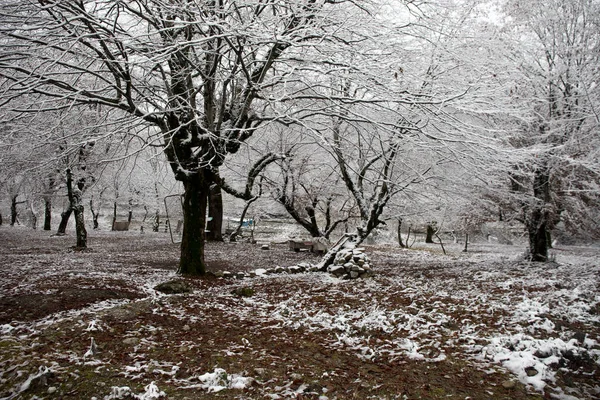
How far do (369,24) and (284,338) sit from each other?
4366mm

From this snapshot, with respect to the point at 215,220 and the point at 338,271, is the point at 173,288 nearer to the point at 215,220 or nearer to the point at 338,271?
the point at 338,271

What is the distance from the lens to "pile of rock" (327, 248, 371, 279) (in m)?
8.10

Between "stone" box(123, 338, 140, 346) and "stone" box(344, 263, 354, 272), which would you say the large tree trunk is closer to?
"stone" box(344, 263, 354, 272)

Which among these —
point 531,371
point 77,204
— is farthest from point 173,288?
point 77,204

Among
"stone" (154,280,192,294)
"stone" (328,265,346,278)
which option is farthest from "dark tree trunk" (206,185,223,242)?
"stone" (154,280,192,294)

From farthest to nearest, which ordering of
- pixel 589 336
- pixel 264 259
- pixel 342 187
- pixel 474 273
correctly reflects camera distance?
pixel 342 187, pixel 264 259, pixel 474 273, pixel 589 336

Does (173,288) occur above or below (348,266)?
below

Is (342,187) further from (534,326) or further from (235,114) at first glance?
(534,326)

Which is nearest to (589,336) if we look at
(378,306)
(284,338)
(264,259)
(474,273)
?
(378,306)

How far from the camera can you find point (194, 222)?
24.3ft

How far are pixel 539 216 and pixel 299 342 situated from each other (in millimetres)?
9068

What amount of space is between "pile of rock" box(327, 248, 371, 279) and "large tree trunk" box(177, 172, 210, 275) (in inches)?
124

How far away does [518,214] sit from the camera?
10539 millimetres

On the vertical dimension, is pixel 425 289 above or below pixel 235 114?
below
